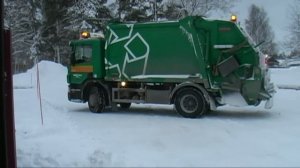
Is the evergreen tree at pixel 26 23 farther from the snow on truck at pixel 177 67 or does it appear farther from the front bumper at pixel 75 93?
the snow on truck at pixel 177 67

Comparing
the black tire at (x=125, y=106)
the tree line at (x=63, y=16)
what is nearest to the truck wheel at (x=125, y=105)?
the black tire at (x=125, y=106)

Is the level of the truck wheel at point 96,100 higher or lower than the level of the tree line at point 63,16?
lower

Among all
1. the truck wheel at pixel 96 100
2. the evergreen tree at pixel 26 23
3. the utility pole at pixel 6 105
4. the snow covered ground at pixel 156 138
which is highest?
the evergreen tree at pixel 26 23

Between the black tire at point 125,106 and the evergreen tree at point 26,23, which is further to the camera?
the evergreen tree at point 26,23

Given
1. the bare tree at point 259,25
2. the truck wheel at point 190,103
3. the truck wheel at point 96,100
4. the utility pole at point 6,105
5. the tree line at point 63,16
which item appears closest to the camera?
the utility pole at point 6,105

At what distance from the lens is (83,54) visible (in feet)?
63.3

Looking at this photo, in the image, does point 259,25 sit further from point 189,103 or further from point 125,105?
point 189,103

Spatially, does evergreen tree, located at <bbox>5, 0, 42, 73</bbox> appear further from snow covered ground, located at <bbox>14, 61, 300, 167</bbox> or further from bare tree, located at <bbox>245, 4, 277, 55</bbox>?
bare tree, located at <bbox>245, 4, 277, 55</bbox>

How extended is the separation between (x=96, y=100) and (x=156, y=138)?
6.68 m

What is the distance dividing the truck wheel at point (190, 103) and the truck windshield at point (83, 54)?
3.67 m

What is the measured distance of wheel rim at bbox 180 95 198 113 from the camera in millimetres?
16750

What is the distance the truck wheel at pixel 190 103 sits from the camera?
16625 mm

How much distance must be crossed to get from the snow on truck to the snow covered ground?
1.90ft

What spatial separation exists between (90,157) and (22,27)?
4697cm
